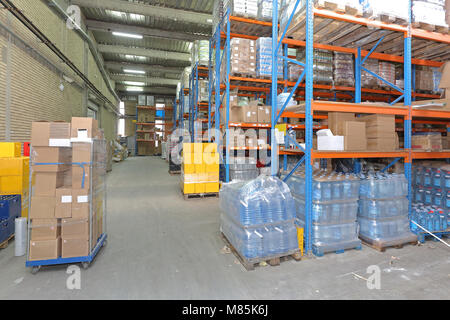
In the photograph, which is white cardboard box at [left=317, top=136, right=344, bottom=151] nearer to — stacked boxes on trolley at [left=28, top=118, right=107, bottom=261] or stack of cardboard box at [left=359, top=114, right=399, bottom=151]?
stack of cardboard box at [left=359, top=114, right=399, bottom=151]

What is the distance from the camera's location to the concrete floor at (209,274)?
8.09 feet

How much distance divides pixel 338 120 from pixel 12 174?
19.0 feet

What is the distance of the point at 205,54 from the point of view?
30.6ft

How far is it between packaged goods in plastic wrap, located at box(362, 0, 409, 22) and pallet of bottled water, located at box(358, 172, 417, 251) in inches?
104

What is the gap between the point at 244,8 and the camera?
19.9 feet

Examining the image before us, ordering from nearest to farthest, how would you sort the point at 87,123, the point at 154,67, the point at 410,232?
the point at 87,123, the point at 410,232, the point at 154,67

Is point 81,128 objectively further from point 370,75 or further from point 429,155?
point 370,75


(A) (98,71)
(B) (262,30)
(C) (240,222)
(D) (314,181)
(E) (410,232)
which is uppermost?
(A) (98,71)

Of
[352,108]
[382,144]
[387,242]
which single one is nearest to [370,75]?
[382,144]

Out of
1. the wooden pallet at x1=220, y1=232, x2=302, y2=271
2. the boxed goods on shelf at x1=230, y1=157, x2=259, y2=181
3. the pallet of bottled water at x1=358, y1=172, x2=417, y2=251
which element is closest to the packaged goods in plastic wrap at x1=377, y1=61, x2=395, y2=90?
the pallet of bottled water at x1=358, y1=172, x2=417, y2=251

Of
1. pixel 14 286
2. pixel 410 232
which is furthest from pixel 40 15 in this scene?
pixel 410 232

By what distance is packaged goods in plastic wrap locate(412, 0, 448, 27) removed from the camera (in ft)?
13.3
